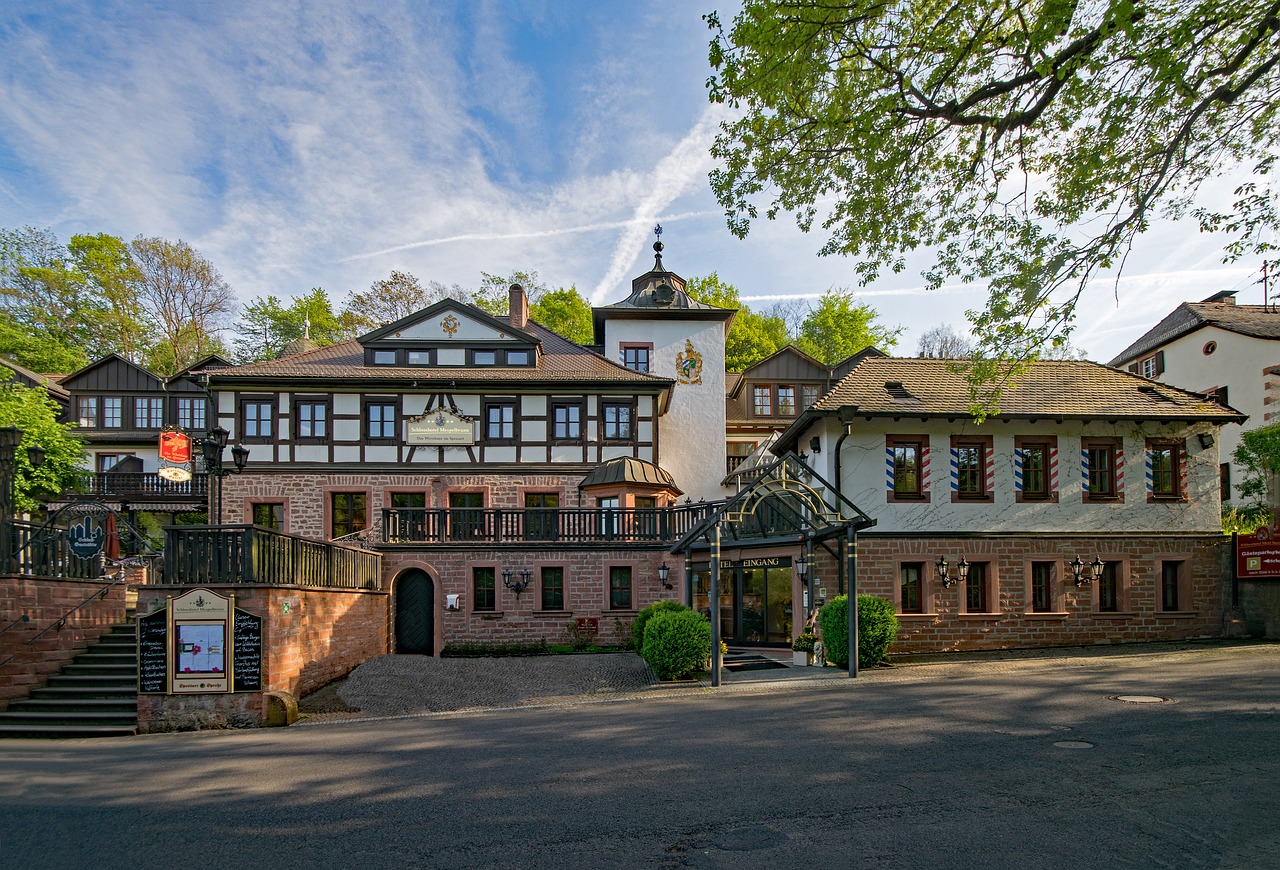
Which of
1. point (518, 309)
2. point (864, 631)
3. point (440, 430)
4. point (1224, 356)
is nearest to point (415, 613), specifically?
point (440, 430)

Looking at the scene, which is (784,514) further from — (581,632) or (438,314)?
(438,314)

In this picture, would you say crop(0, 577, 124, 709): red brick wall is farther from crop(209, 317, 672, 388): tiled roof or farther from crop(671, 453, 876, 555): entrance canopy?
crop(209, 317, 672, 388): tiled roof

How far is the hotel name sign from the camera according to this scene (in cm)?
2584

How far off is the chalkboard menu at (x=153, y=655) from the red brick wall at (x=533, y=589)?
849cm

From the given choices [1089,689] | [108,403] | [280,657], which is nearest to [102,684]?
[280,657]

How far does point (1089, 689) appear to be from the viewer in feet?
38.0

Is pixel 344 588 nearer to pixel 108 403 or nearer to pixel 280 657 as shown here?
pixel 280 657

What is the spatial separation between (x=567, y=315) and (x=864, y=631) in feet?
102

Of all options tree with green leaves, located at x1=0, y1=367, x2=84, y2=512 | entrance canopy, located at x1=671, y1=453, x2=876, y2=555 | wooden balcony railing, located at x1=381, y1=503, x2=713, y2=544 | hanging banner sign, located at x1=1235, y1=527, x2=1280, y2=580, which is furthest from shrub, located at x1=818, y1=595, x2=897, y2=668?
tree with green leaves, located at x1=0, y1=367, x2=84, y2=512

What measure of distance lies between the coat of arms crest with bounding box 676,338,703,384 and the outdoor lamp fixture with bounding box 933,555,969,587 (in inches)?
550

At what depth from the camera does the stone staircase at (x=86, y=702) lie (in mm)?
11633

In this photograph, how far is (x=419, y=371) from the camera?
26.3m

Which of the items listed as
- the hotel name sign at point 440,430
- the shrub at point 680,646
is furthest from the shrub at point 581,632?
the hotel name sign at point 440,430

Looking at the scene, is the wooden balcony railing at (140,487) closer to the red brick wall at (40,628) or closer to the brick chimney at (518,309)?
the brick chimney at (518,309)
